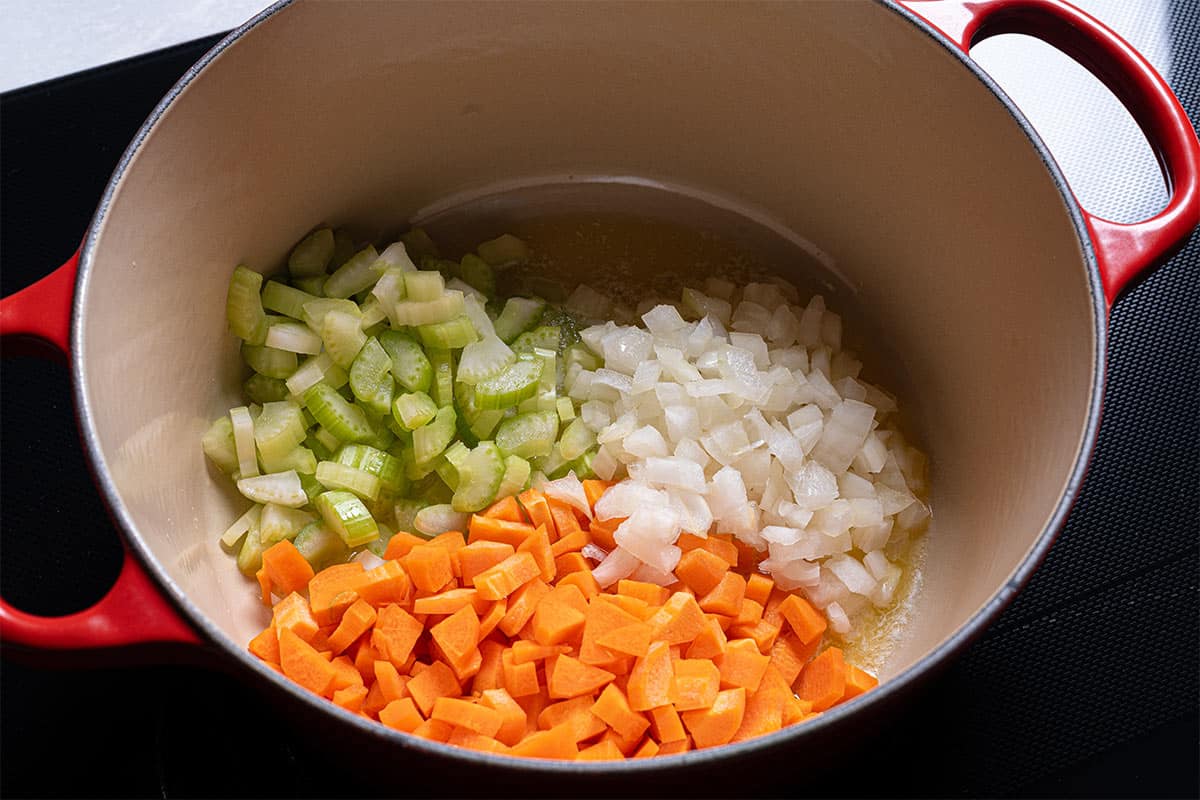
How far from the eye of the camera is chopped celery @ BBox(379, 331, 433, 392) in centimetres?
136

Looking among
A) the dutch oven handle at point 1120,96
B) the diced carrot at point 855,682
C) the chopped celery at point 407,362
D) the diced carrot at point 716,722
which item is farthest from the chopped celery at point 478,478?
the dutch oven handle at point 1120,96

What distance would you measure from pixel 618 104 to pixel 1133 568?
905mm

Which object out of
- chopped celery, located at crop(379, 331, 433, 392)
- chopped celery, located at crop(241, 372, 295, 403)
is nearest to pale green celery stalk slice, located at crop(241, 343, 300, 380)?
chopped celery, located at crop(241, 372, 295, 403)

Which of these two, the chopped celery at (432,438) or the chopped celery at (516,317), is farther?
the chopped celery at (516,317)

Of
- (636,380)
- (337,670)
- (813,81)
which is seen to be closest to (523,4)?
(813,81)

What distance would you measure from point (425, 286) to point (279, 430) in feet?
0.84

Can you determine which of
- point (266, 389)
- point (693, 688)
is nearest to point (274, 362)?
point (266, 389)

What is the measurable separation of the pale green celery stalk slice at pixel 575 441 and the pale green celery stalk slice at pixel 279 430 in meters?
0.33

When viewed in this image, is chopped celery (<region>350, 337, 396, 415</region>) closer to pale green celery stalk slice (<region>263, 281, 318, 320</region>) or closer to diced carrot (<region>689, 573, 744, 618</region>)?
pale green celery stalk slice (<region>263, 281, 318, 320</region>)

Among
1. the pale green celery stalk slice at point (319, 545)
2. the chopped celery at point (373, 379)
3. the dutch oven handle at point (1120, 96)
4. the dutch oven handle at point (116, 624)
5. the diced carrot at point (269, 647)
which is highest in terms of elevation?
the dutch oven handle at point (1120, 96)

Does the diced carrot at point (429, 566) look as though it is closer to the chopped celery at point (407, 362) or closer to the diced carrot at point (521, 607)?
the diced carrot at point (521, 607)

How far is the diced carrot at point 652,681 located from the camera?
1.10 metres

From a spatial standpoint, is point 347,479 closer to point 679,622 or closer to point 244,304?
point 244,304

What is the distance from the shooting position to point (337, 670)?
116 cm
